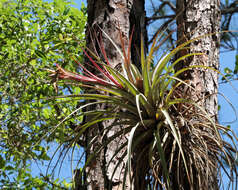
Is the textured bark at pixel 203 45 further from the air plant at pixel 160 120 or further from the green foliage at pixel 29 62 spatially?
the green foliage at pixel 29 62

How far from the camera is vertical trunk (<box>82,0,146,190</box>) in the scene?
5.00 ft

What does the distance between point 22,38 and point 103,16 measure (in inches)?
104

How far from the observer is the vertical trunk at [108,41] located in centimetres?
152

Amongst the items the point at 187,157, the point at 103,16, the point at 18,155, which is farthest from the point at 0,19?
the point at 187,157

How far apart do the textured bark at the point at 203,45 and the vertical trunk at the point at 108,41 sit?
255 millimetres

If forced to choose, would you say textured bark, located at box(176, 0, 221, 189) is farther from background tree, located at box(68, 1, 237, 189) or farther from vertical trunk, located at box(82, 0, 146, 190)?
vertical trunk, located at box(82, 0, 146, 190)

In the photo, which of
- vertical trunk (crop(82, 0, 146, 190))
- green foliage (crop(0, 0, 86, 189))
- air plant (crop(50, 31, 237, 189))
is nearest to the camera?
air plant (crop(50, 31, 237, 189))

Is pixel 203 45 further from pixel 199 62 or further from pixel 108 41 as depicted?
pixel 108 41

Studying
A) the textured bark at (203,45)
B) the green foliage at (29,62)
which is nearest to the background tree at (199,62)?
the textured bark at (203,45)

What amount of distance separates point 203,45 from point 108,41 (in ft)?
1.54

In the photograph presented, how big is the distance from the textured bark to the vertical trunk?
10.0 inches

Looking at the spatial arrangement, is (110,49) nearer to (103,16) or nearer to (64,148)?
(103,16)

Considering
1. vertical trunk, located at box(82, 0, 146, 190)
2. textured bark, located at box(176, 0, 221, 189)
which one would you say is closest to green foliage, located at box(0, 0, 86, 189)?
vertical trunk, located at box(82, 0, 146, 190)

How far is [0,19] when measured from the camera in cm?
457
